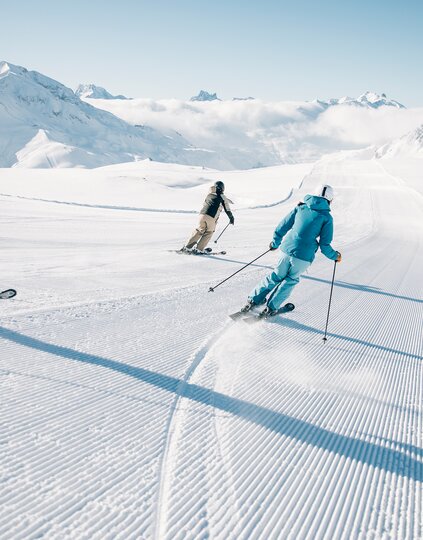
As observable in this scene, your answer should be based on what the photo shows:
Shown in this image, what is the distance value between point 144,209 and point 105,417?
20.3 meters

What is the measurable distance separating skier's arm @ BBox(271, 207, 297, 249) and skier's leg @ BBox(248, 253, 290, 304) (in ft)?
1.22

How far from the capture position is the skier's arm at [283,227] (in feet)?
20.7

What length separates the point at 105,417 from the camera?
3.29 m

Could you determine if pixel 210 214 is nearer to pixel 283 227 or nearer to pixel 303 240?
pixel 283 227

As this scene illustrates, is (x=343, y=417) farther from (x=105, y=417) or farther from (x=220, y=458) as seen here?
(x=105, y=417)

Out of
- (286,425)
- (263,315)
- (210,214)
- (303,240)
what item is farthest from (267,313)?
(210,214)

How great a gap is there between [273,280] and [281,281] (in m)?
0.15

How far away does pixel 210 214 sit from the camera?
1080 cm

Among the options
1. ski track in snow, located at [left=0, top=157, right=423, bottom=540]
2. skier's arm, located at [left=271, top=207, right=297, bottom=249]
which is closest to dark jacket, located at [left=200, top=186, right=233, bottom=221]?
skier's arm, located at [left=271, top=207, right=297, bottom=249]

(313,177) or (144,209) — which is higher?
(313,177)

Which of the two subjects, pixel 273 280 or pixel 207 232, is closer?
pixel 273 280

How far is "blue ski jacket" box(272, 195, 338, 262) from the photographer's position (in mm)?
6027

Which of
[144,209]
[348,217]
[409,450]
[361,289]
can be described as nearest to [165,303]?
[409,450]

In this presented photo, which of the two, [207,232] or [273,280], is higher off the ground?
[207,232]
